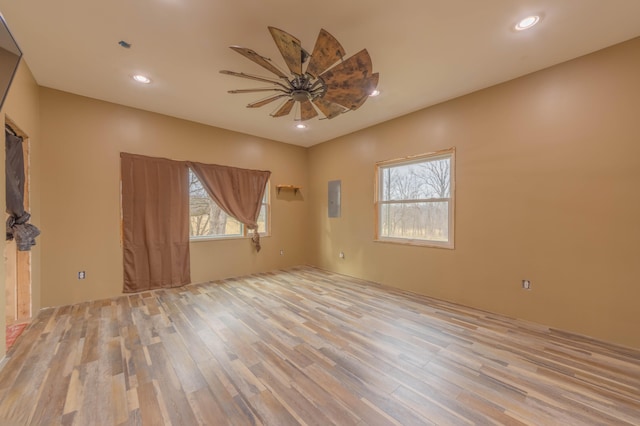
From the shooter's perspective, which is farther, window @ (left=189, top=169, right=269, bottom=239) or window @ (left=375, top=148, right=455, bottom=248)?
window @ (left=189, top=169, right=269, bottom=239)

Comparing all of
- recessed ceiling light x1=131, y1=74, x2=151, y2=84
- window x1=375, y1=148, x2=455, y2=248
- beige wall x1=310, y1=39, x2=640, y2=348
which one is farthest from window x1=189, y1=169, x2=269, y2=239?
beige wall x1=310, y1=39, x2=640, y2=348

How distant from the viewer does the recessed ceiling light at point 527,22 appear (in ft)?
6.83

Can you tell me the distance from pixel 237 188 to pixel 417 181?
3314 millimetres

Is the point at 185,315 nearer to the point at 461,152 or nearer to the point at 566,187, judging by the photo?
the point at 461,152

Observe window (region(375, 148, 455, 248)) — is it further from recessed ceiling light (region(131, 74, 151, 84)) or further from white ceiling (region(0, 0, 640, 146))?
recessed ceiling light (region(131, 74, 151, 84))

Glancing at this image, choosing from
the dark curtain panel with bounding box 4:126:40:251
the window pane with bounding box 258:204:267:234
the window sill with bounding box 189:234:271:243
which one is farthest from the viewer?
the window pane with bounding box 258:204:267:234

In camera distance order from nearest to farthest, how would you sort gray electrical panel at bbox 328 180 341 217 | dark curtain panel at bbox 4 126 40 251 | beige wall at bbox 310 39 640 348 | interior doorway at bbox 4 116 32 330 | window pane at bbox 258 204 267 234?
beige wall at bbox 310 39 640 348, dark curtain panel at bbox 4 126 40 251, interior doorway at bbox 4 116 32 330, gray electrical panel at bbox 328 180 341 217, window pane at bbox 258 204 267 234

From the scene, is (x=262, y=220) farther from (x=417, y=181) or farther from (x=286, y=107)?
(x=417, y=181)

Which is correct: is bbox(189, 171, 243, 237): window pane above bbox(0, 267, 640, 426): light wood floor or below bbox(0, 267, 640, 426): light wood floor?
above

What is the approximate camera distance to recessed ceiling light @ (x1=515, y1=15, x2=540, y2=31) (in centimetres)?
208

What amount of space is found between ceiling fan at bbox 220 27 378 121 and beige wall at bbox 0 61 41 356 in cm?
234

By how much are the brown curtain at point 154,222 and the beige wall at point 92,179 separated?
0.12 m

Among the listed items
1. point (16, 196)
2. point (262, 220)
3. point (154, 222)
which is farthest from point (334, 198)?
point (16, 196)

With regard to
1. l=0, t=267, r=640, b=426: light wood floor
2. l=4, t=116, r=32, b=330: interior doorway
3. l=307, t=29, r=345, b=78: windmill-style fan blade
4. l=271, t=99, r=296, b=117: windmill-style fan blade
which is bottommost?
l=0, t=267, r=640, b=426: light wood floor
